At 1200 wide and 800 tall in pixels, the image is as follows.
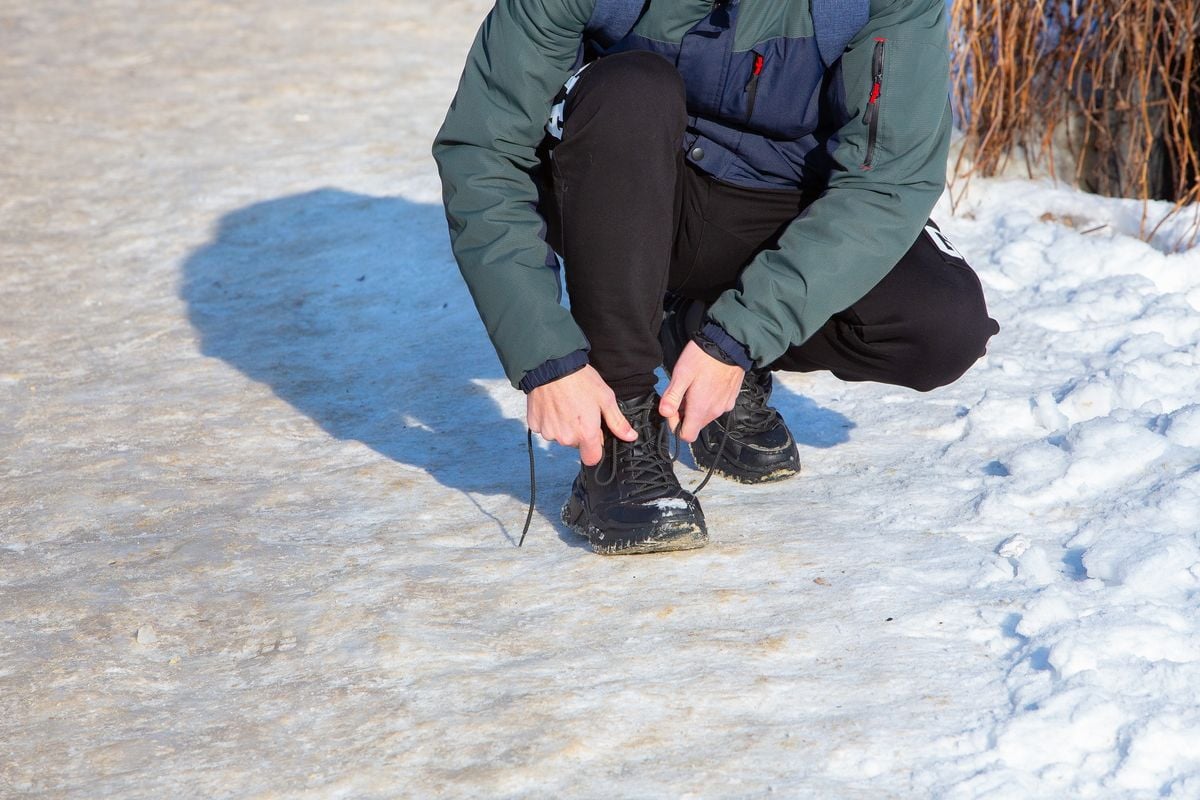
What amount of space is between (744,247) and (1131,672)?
2.85 ft

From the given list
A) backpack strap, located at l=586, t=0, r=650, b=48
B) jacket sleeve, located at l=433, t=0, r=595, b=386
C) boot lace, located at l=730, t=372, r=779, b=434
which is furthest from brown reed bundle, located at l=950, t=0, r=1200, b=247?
jacket sleeve, located at l=433, t=0, r=595, b=386

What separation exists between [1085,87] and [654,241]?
2.47m

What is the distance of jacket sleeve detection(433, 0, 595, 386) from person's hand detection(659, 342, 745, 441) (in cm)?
14

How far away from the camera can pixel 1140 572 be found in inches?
68.4

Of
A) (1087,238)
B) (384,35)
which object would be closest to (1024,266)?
(1087,238)

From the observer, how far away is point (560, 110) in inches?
71.8

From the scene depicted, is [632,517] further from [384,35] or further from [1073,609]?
[384,35]

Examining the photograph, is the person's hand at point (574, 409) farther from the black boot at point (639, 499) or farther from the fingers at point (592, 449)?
the black boot at point (639, 499)

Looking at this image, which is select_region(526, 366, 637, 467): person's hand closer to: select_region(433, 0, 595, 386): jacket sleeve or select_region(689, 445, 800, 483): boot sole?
select_region(433, 0, 595, 386): jacket sleeve

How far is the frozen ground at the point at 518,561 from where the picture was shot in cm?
147

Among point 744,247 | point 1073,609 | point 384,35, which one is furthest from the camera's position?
point 384,35

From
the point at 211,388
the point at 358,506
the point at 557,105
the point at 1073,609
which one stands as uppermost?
the point at 557,105

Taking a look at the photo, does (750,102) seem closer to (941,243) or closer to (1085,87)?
(941,243)

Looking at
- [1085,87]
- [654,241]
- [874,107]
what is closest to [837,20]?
[874,107]
